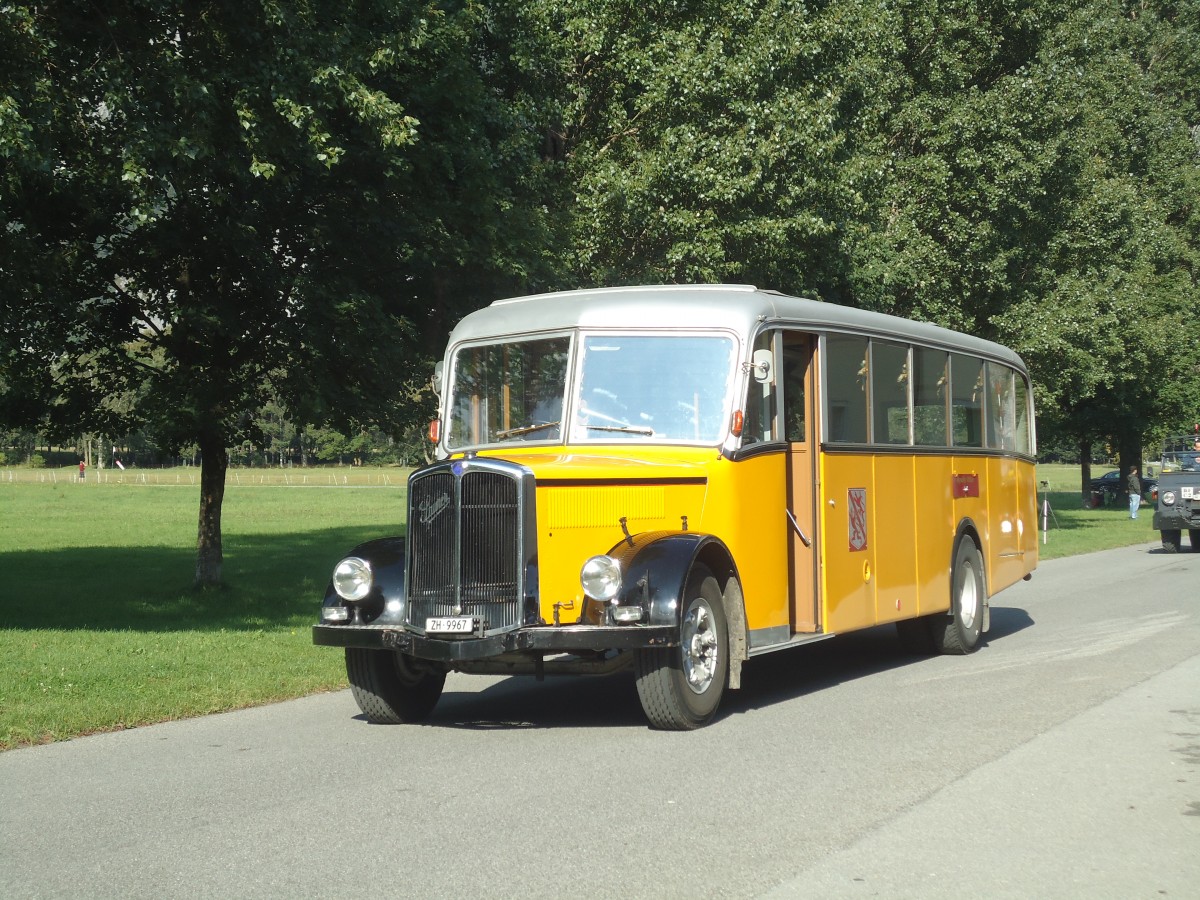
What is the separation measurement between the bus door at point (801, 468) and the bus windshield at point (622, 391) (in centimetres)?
87

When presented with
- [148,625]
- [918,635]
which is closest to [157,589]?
[148,625]

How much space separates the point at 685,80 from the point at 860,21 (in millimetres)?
6150

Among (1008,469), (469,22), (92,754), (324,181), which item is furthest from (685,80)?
(92,754)

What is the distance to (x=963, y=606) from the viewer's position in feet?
45.0

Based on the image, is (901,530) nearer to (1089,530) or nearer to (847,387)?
(847,387)

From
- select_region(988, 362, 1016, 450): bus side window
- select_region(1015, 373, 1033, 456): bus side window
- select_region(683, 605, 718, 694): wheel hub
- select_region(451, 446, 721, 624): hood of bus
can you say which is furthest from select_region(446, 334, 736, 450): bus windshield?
select_region(1015, 373, 1033, 456): bus side window

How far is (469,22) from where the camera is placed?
18422 mm

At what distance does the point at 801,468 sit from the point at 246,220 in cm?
866

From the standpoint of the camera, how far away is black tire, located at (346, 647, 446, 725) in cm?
950

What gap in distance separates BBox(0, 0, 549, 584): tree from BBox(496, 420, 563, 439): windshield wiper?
184 inches

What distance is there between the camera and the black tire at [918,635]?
13.3 m

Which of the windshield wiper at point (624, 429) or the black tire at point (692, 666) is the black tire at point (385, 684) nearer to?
the black tire at point (692, 666)

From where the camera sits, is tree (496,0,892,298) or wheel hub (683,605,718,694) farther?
tree (496,0,892,298)

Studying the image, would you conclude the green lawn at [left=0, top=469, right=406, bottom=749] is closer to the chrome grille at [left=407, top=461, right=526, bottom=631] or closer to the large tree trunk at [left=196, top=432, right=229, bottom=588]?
the large tree trunk at [left=196, top=432, right=229, bottom=588]
